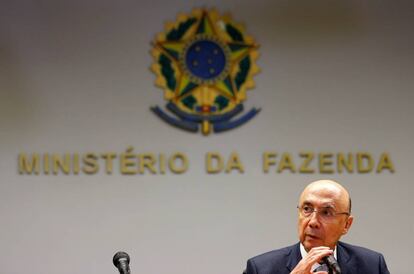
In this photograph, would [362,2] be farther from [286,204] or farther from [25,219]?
[25,219]

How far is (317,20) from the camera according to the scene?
613 cm

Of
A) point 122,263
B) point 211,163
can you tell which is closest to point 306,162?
point 211,163

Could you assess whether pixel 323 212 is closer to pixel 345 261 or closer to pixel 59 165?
pixel 345 261

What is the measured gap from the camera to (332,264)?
2.97 metres

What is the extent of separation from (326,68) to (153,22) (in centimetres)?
148

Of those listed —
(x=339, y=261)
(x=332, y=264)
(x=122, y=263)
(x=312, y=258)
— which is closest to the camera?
(x=122, y=263)

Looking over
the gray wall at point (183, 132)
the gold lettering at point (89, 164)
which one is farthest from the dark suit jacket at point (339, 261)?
the gold lettering at point (89, 164)

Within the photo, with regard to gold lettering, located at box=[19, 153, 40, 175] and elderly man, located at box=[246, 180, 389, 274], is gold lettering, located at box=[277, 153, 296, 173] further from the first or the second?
elderly man, located at box=[246, 180, 389, 274]

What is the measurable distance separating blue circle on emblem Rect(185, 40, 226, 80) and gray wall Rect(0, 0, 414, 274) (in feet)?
1.02

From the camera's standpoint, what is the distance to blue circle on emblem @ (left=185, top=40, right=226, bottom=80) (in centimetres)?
602

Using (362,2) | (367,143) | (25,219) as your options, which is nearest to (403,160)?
(367,143)

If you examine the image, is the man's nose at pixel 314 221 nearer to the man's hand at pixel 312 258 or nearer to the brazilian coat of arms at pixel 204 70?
the man's hand at pixel 312 258

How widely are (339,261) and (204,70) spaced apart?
2771 mm

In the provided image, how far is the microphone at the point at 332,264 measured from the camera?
2900mm
